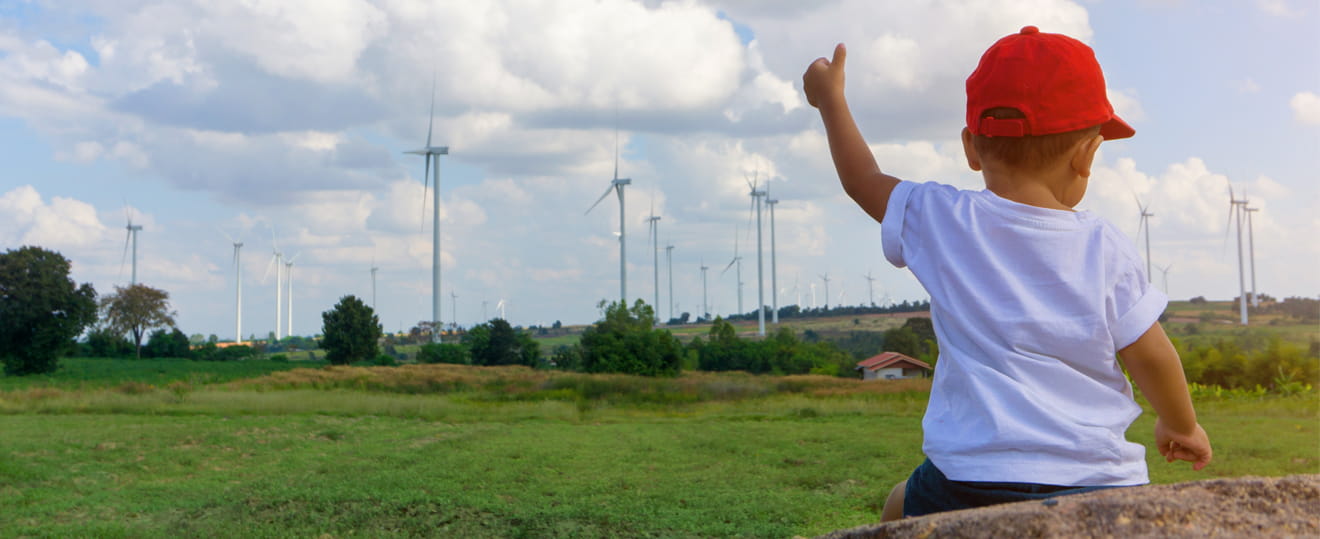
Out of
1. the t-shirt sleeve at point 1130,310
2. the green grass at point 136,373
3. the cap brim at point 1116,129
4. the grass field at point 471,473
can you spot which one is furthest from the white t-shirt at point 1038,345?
the green grass at point 136,373

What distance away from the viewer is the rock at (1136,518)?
1586 mm

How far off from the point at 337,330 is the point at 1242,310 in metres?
56.8

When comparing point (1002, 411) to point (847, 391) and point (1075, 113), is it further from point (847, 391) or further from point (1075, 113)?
point (847, 391)

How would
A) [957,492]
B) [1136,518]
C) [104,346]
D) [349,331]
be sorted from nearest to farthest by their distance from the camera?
[1136,518], [957,492], [349,331], [104,346]

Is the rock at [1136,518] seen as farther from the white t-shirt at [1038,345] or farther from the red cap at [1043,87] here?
the red cap at [1043,87]

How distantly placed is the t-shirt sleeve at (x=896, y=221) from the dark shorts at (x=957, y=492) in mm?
447

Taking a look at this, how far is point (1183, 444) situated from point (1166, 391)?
16 centimetres

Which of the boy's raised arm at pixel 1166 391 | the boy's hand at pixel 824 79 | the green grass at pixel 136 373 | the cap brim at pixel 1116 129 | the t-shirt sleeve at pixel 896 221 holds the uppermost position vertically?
the boy's hand at pixel 824 79

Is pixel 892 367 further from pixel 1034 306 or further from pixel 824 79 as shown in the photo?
pixel 1034 306

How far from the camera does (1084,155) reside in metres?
1.89

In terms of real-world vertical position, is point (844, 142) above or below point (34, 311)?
below

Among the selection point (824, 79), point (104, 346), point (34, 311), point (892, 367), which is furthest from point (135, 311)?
point (824, 79)

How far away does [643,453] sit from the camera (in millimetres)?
10625

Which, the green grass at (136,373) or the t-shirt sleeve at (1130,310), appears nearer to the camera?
the t-shirt sleeve at (1130,310)
